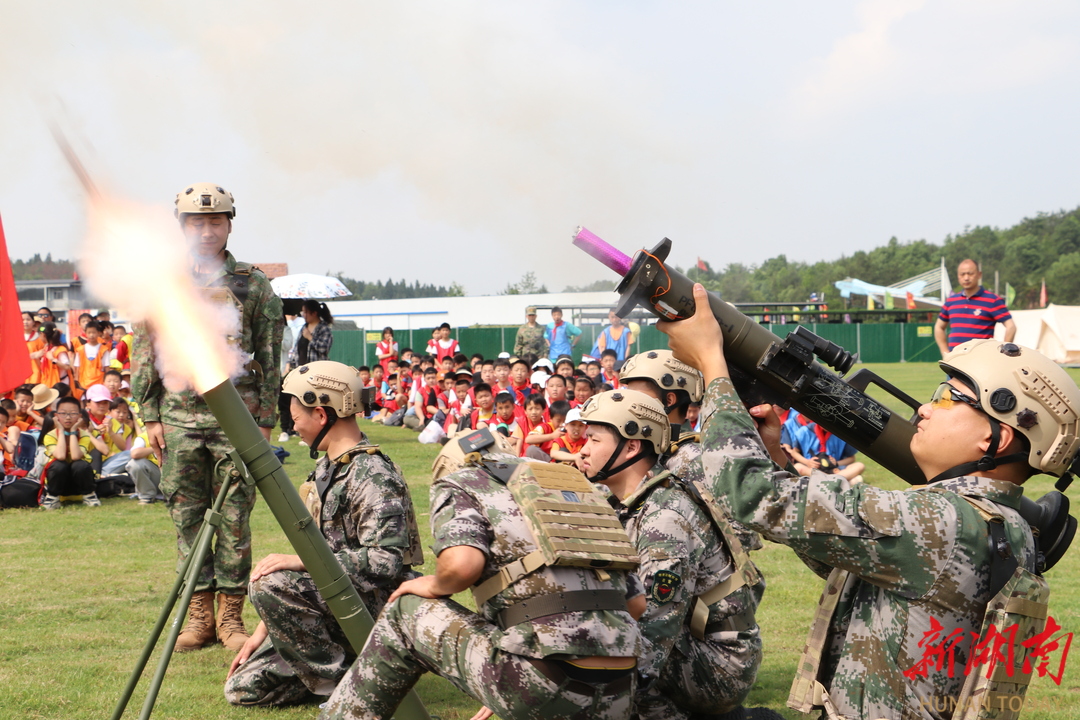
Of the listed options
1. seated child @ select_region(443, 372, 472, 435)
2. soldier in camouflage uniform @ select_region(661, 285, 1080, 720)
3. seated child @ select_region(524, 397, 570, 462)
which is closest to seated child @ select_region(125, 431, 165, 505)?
seated child @ select_region(524, 397, 570, 462)

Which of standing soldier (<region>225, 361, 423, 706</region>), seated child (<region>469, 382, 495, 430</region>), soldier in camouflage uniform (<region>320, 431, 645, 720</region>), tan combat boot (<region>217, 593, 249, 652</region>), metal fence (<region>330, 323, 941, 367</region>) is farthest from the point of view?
metal fence (<region>330, 323, 941, 367</region>)

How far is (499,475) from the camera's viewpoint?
407 cm

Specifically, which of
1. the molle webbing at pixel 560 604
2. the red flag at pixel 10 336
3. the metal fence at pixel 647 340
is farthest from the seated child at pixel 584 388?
the metal fence at pixel 647 340

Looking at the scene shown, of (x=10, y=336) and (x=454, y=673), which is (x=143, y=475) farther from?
(x=454, y=673)

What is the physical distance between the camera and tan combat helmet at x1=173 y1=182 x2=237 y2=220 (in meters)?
6.59

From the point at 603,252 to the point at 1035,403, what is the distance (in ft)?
5.69

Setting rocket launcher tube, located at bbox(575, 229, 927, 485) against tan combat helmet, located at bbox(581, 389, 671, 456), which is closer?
rocket launcher tube, located at bbox(575, 229, 927, 485)

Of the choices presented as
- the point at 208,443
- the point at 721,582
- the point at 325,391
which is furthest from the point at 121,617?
the point at 721,582

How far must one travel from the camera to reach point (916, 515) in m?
3.00

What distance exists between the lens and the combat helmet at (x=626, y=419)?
532 cm

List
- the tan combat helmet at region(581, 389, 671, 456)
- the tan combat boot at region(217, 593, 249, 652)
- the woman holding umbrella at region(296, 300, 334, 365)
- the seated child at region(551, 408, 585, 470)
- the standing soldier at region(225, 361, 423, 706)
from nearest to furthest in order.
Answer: the tan combat helmet at region(581, 389, 671, 456) < the standing soldier at region(225, 361, 423, 706) < the tan combat boot at region(217, 593, 249, 652) < the seated child at region(551, 408, 585, 470) < the woman holding umbrella at region(296, 300, 334, 365)

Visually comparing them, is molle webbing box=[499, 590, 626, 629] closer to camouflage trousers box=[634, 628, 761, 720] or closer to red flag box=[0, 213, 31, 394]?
camouflage trousers box=[634, 628, 761, 720]

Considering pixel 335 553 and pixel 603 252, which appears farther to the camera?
pixel 335 553

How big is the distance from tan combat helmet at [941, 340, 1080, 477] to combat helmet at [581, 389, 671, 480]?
2290 mm
